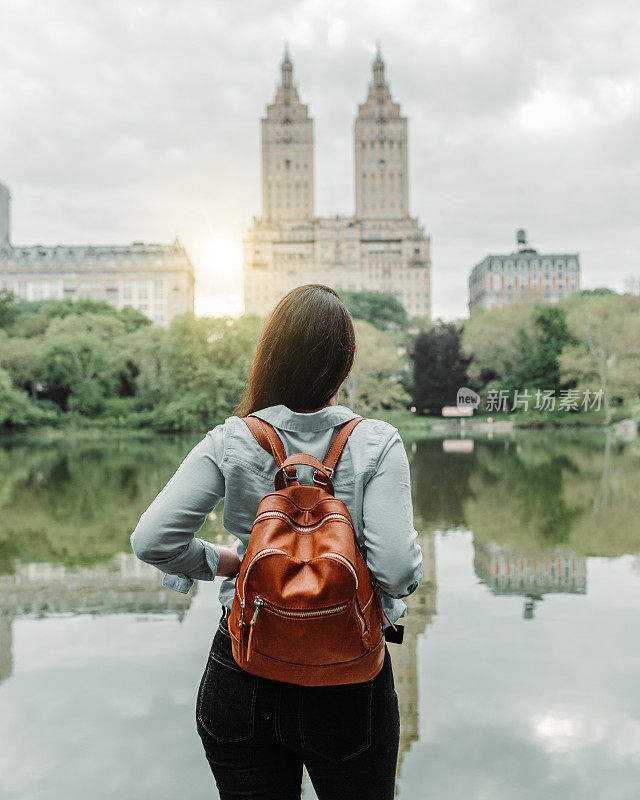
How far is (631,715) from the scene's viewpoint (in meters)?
2.87

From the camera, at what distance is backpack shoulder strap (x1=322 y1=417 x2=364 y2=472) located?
1.20 meters

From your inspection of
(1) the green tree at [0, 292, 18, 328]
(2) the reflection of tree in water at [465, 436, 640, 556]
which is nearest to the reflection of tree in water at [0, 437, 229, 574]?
(2) the reflection of tree in water at [465, 436, 640, 556]

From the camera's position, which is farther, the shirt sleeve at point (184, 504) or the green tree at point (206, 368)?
the green tree at point (206, 368)

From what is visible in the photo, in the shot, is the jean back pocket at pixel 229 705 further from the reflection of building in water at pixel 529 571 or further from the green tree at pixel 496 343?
the green tree at pixel 496 343

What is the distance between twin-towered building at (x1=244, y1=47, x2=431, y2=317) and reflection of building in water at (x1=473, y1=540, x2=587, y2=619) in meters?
77.4

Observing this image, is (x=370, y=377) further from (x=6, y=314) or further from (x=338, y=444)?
(x=338, y=444)

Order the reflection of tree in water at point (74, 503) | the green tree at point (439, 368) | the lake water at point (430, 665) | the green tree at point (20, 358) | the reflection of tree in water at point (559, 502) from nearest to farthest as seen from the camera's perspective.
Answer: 1. the lake water at point (430, 665)
2. the reflection of tree in water at point (74, 503)
3. the reflection of tree in water at point (559, 502)
4. the green tree at point (20, 358)
5. the green tree at point (439, 368)

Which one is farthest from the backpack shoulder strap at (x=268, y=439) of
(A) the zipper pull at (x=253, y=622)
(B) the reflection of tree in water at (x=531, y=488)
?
(B) the reflection of tree in water at (x=531, y=488)

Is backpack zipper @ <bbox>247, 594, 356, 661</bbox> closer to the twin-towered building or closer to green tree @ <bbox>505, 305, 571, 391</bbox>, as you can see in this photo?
green tree @ <bbox>505, 305, 571, 391</bbox>

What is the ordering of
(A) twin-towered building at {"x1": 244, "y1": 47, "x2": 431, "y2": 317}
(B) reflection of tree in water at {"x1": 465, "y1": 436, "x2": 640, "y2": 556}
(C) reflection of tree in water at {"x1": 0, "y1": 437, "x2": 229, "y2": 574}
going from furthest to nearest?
(A) twin-towered building at {"x1": 244, "y1": 47, "x2": 431, "y2": 317}
(B) reflection of tree in water at {"x1": 465, "y1": 436, "x2": 640, "y2": 556}
(C) reflection of tree in water at {"x1": 0, "y1": 437, "x2": 229, "y2": 574}

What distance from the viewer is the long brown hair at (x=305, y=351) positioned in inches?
50.9

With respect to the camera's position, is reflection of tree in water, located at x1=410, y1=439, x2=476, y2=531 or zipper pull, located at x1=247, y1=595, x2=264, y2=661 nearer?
zipper pull, located at x1=247, y1=595, x2=264, y2=661

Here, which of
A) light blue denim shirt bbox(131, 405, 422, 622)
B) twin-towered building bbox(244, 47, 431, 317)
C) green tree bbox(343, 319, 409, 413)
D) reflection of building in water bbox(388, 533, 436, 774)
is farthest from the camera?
twin-towered building bbox(244, 47, 431, 317)

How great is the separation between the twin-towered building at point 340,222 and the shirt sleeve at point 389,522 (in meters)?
81.8
